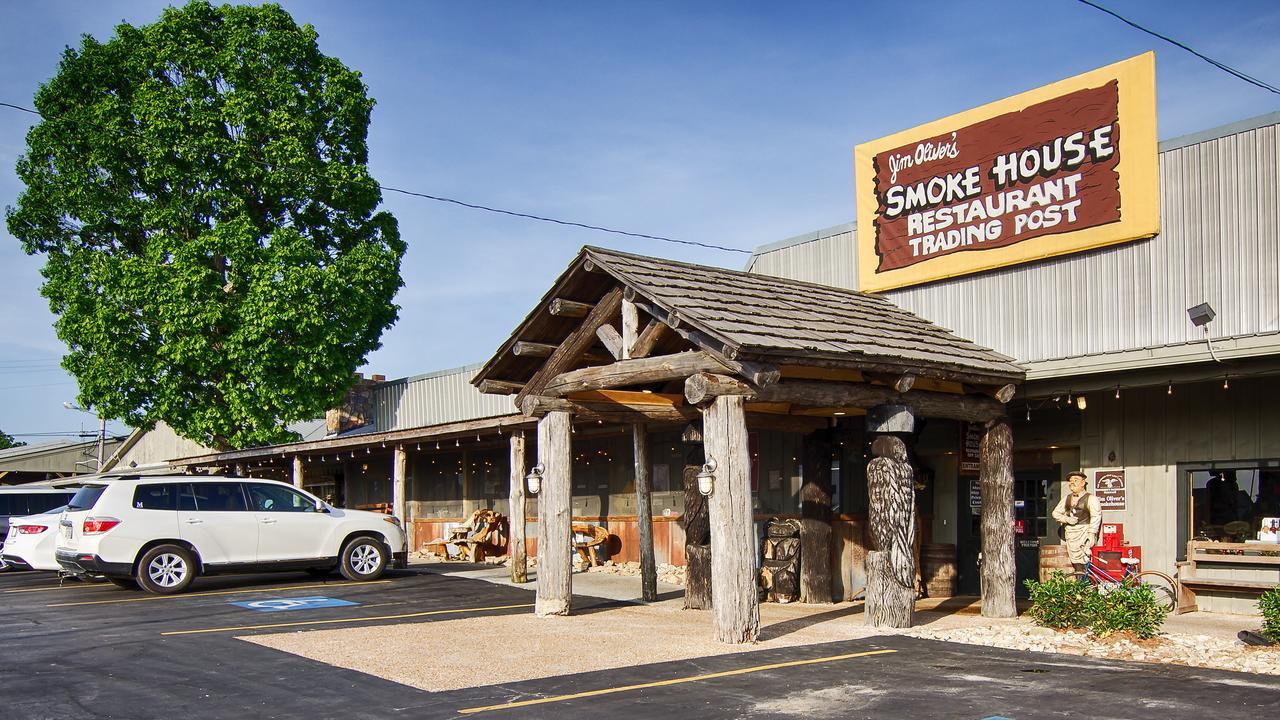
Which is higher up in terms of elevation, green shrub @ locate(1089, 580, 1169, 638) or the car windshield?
the car windshield

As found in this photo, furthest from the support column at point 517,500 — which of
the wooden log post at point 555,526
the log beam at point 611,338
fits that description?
the log beam at point 611,338

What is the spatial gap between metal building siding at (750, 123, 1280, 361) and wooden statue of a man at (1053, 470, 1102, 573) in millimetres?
1628

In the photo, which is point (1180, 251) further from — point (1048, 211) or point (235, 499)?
point (235, 499)

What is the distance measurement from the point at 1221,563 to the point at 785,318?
5.79 m

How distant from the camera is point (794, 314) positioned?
12602 millimetres

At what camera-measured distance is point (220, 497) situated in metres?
16.4

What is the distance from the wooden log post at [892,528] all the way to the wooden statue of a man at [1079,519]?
227cm

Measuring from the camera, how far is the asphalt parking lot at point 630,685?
7898 mm

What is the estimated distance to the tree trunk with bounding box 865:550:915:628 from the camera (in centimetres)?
1220

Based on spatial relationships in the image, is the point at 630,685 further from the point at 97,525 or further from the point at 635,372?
the point at 97,525

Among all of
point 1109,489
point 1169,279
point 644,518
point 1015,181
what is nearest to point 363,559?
point 644,518

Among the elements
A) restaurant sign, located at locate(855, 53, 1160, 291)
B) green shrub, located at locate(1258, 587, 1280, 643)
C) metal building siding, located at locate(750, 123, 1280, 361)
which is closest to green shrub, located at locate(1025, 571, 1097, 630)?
green shrub, located at locate(1258, 587, 1280, 643)

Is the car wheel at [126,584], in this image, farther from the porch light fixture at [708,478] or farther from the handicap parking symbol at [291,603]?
the porch light fixture at [708,478]

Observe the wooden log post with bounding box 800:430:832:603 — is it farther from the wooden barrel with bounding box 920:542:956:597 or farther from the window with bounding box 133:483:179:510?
the window with bounding box 133:483:179:510
